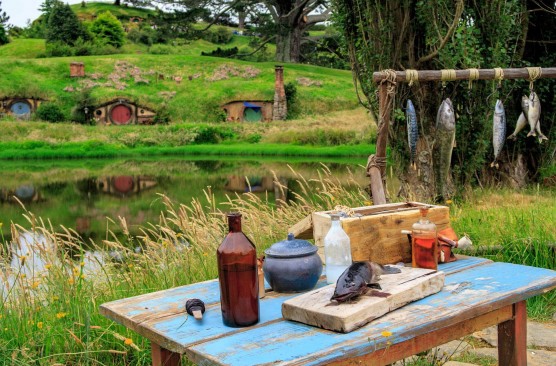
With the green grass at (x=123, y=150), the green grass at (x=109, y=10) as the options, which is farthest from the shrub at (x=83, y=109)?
the green grass at (x=109, y=10)

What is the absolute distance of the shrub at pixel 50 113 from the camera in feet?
110

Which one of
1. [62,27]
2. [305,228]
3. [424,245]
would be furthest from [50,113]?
[424,245]

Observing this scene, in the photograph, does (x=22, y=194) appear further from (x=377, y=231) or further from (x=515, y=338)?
(x=515, y=338)

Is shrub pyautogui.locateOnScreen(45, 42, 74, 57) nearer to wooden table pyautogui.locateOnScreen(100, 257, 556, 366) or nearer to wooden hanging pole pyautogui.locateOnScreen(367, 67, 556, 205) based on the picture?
wooden hanging pole pyautogui.locateOnScreen(367, 67, 556, 205)

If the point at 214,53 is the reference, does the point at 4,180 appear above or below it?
below

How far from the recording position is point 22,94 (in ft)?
114

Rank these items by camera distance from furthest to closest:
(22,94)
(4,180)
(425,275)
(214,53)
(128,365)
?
(214,53) < (22,94) < (4,180) < (128,365) < (425,275)

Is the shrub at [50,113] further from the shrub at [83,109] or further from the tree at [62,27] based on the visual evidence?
the tree at [62,27]

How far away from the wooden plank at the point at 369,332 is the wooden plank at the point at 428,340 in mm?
69

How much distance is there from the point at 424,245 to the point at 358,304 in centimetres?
76

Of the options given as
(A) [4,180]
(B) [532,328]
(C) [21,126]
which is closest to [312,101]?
(C) [21,126]

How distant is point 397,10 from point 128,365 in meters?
5.59

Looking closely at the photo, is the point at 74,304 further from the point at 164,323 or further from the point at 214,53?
the point at 214,53

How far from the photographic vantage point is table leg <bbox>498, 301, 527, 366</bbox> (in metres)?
2.74
